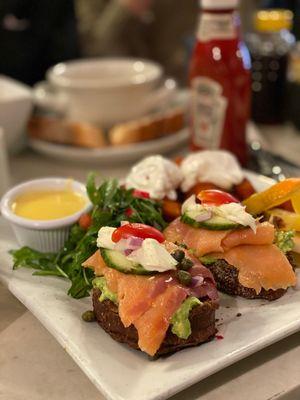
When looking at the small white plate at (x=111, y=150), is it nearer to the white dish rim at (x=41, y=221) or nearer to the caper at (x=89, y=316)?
the white dish rim at (x=41, y=221)

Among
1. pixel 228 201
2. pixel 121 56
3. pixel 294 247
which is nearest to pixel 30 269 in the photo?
pixel 228 201

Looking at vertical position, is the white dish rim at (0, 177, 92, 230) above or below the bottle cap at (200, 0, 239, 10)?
below

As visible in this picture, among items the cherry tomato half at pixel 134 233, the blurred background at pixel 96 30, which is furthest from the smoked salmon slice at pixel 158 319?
the blurred background at pixel 96 30

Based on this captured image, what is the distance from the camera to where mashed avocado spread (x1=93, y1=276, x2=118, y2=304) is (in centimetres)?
108

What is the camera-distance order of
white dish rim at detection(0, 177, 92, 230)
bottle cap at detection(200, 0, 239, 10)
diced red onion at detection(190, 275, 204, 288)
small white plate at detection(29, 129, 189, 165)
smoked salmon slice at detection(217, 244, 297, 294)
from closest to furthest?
1. diced red onion at detection(190, 275, 204, 288)
2. smoked salmon slice at detection(217, 244, 297, 294)
3. white dish rim at detection(0, 177, 92, 230)
4. bottle cap at detection(200, 0, 239, 10)
5. small white plate at detection(29, 129, 189, 165)

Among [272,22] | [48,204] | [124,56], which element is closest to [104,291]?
[48,204]

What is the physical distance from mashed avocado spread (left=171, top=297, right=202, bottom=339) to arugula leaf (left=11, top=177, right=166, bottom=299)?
0.26 m

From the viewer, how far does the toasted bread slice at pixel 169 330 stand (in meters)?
1.04

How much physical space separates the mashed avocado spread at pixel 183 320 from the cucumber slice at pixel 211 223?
20 cm

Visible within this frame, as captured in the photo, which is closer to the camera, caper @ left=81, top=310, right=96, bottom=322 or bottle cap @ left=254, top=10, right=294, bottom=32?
caper @ left=81, top=310, right=96, bottom=322

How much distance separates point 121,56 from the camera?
3.57 m

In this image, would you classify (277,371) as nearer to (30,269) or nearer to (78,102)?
(30,269)

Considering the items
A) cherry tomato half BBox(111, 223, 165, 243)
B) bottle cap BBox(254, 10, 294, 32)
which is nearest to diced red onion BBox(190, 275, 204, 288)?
cherry tomato half BBox(111, 223, 165, 243)

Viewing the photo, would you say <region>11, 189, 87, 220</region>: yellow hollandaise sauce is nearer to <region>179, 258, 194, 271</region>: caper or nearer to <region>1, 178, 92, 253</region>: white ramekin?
<region>1, 178, 92, 253</region>: white ramekin
